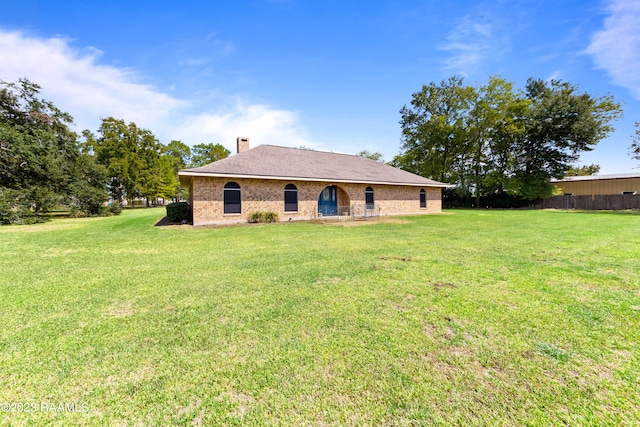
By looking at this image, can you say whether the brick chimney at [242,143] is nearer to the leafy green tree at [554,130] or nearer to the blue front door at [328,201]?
the blue front door at [328,201]

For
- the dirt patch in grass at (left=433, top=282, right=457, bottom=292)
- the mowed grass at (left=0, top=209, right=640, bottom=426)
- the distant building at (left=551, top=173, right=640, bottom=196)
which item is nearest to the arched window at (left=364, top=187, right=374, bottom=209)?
the mowed grass at (left=0, top=209, right=640, bottom=426)

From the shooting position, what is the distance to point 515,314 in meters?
3.20

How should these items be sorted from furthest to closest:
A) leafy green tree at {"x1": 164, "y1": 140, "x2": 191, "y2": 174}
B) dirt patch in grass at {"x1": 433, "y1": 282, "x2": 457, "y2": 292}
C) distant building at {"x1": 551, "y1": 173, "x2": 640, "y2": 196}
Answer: leafy green tree at {"x1": 164, "y1": 140, "x2": 191, "y2": 174} → distant building at {"x1": 551, "y1": 173, "x2": 640, "y2": 196} → dirt patch in grass at {"x1": 433, "y1": 282, "x2": 457, "y2": 292}

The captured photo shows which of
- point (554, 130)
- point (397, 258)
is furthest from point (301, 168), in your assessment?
point (554, 130)

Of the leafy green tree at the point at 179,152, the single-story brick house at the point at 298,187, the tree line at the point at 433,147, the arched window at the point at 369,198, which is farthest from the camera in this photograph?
the leafy green tree at the point at 179,152

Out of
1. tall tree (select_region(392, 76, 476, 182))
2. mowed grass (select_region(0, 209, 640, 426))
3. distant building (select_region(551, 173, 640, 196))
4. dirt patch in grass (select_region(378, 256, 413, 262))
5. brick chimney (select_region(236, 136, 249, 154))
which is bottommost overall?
mowed grass (select_region(0, 209, 640, 426))

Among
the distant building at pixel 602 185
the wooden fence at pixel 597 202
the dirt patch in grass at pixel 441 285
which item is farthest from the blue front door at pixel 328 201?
the distant building at pixel 602 185

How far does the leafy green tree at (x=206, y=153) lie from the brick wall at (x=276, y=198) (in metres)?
40.8

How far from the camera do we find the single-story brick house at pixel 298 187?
13.8 meters

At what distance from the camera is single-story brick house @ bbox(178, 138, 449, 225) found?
45.2 feet

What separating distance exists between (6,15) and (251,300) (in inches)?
598

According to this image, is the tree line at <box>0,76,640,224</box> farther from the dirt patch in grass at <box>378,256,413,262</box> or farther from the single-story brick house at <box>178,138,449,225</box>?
the dirt patch in grass at <box>378,256,413,262</box>

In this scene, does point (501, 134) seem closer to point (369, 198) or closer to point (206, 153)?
point (369, 198)

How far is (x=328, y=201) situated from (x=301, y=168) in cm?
302
